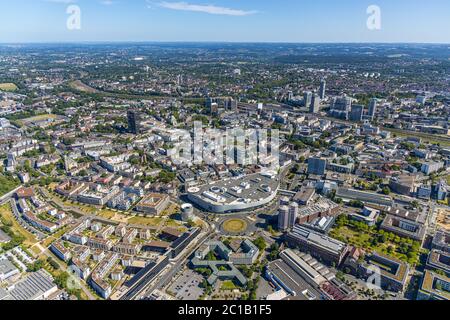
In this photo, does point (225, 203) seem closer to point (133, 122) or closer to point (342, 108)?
point (133, 122)

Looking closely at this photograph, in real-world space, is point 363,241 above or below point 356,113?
below

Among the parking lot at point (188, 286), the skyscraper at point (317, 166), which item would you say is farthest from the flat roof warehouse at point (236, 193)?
A: the parking lot at point (188, 286)

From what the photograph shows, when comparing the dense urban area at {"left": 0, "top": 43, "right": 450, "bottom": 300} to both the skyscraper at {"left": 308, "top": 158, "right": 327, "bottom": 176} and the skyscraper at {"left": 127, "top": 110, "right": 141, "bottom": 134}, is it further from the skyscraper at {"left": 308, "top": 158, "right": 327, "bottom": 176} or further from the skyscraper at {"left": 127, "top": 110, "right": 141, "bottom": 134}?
the skyscraper at {"left": 127, "top": 110, "right": 141, "bottom": 134}

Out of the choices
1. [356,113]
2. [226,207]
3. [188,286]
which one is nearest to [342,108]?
[356,113]

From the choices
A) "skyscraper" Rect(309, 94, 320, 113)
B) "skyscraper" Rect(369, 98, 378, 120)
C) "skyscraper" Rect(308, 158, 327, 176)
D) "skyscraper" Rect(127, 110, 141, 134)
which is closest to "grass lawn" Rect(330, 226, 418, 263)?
"skyscraper" Rect(308, 158, 327, 176)

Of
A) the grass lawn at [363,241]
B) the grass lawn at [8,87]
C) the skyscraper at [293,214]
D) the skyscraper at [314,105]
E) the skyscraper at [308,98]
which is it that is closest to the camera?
the grass lawn at [363,241]

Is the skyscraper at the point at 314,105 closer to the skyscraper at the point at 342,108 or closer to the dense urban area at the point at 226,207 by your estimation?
the dense urban area at the point at 226,207
